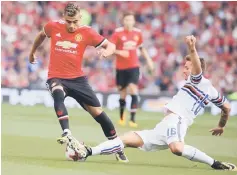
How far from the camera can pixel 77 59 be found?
1063 cm

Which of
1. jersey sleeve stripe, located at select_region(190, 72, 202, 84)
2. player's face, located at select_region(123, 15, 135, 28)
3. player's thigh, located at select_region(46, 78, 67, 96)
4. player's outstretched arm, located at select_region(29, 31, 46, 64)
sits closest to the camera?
jersey sleeve stripe, located at select_region(190, 72, 202, 84)

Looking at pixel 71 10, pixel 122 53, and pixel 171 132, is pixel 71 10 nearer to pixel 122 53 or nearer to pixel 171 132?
pixel 171 132

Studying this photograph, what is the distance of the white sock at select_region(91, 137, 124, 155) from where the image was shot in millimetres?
9453

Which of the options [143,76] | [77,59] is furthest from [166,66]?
[77,59]

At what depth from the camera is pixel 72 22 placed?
34.2 feet

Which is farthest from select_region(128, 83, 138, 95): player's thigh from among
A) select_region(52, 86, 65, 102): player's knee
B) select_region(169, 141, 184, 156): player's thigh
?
select_region(169, 141, 184, 156): player's thigh

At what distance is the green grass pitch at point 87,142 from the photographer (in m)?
9.27

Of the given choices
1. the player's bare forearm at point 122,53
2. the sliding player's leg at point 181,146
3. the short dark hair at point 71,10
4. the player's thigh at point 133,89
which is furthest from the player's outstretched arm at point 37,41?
the player's thigh at point 133,89

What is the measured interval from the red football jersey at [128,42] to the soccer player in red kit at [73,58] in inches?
215

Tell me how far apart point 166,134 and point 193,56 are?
1.11 metres

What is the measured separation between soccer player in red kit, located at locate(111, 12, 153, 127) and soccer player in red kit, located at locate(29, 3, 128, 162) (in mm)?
5098

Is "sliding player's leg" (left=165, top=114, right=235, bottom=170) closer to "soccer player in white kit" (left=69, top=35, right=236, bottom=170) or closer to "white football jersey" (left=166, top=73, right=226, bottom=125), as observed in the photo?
"soccer player in white kit" (left=69, top=35, right=236, bottom=170)

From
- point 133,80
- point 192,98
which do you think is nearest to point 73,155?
point 192,98

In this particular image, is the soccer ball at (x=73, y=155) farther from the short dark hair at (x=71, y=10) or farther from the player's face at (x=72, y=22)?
the short dark hair at (x=71, y=10)
